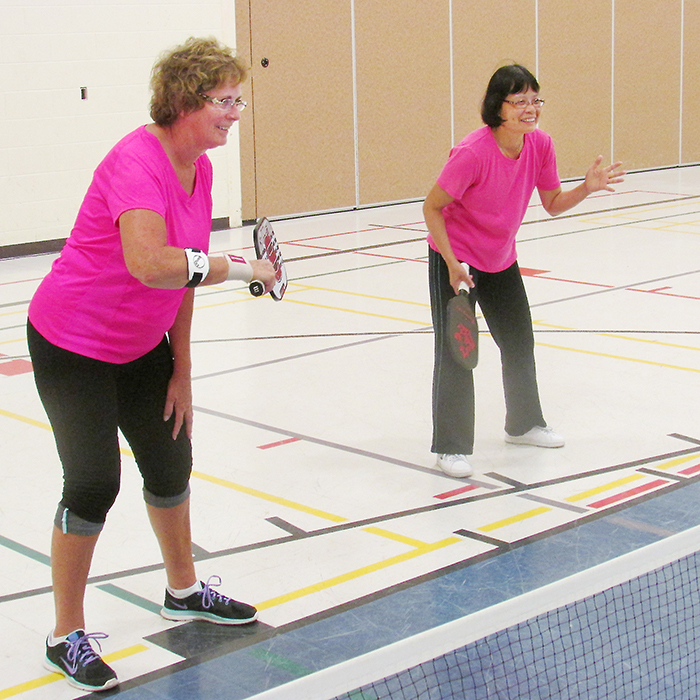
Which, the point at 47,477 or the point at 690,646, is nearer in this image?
the point at 690,646

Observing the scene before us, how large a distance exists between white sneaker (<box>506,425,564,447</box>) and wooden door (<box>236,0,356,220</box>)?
7920 millimetres

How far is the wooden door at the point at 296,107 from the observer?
12133 millimetres

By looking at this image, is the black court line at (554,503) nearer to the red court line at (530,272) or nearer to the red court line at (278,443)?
the red court line at (278,443)

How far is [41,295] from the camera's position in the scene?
284cm

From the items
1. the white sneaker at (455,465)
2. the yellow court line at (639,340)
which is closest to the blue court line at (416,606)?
the white sneaker at (455,465)

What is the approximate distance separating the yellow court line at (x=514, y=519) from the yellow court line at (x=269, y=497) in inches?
20.3

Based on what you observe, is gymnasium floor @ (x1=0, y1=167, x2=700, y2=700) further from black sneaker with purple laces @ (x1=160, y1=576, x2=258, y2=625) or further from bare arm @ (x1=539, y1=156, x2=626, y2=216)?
bare arm @ (x1=539, y1=156, x2=626, y2=216)

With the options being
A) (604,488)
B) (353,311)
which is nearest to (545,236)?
(353,311)

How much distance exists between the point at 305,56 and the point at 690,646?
10407 millimetres

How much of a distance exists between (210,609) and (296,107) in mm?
9990

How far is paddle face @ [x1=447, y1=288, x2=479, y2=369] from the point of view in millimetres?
4324

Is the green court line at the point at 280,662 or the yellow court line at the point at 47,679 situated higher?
the green court line at the point at 280,662

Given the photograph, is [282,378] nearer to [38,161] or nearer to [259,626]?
[259,626]

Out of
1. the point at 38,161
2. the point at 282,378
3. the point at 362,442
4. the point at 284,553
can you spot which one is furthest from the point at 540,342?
the point at 38,161
